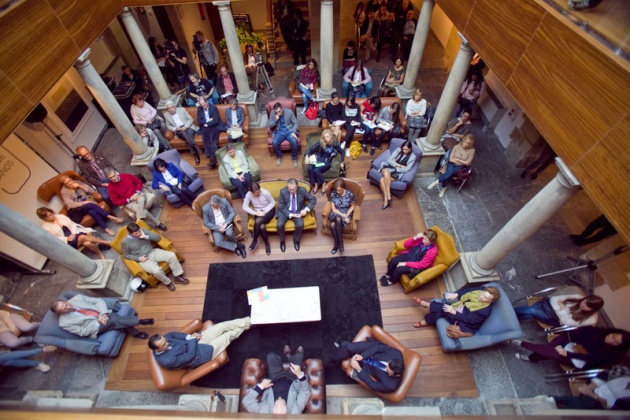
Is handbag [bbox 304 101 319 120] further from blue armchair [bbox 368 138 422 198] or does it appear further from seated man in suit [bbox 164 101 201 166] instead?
seated man in suit [bbox 164 101 201 166]

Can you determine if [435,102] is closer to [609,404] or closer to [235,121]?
[235,121]

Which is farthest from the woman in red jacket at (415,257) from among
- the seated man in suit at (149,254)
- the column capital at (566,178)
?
the seated man in suit at (149,254)

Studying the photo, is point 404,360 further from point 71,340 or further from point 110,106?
point 110,106

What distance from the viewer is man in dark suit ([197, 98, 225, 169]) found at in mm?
6586

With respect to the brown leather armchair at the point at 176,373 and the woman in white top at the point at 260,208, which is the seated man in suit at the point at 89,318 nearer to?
the brown leather armchair at the point at 176,373

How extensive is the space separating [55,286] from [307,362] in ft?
15.5

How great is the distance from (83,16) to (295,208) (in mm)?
4405

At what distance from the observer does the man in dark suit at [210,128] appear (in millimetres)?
6586

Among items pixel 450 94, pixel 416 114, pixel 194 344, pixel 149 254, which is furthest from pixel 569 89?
pixel 149 254

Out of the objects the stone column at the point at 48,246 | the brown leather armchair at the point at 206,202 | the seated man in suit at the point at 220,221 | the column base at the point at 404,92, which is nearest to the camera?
the stone column at the point at 48,246

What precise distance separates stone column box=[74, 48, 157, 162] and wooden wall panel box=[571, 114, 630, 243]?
6.65 meters

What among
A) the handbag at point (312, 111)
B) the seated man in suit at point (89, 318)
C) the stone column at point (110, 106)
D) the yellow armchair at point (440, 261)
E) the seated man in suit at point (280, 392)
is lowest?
the seated man in suit at point (280, 392)

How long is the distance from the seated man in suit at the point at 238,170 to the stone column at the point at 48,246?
7.90 feet

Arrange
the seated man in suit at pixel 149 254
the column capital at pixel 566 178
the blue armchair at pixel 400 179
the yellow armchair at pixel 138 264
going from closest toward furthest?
the column capital at pixel 566 178
the seated man in suit at pixel 149 254
the yellow armchair at pixel 138 264
the blue armchair at pixel 400 179
